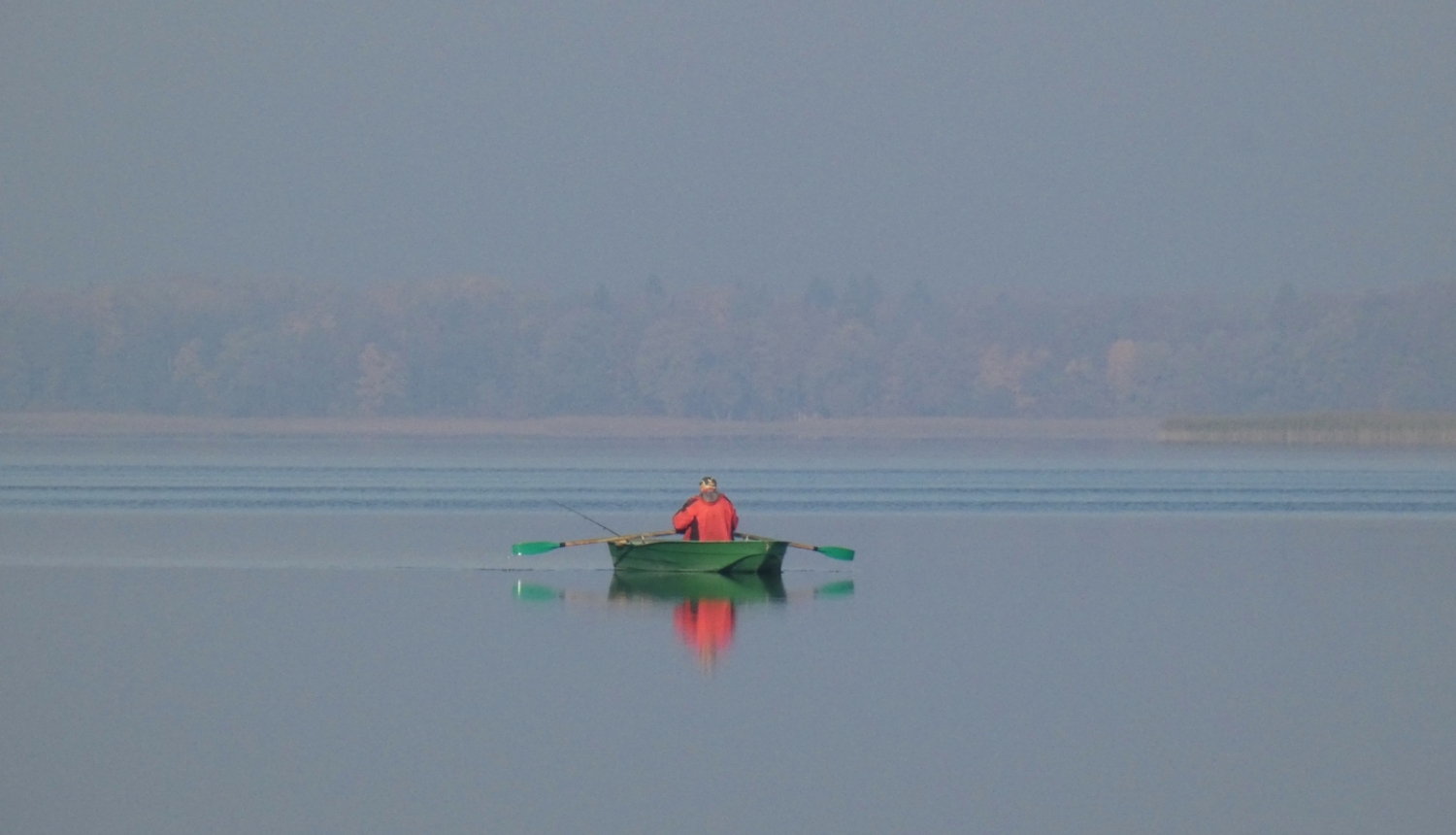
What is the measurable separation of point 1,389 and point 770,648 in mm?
131400

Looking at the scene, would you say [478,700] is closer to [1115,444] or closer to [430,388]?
[1115,444]

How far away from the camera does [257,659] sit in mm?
18438

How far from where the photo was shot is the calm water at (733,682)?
499 inches

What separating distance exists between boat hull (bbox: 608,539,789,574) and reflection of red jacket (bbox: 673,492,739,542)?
0.35 metres

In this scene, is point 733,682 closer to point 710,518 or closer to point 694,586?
point 694,586

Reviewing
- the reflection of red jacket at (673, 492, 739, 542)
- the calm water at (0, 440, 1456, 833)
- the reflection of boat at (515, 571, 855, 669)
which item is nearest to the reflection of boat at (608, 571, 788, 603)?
the reflection of boat at (515, 571, 855, 669)

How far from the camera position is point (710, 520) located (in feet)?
87.5

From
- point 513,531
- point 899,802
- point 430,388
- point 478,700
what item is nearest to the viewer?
point 899,802

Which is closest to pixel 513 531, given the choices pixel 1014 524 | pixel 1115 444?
pixel 1014 524

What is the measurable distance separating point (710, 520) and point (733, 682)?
9439 millimetres

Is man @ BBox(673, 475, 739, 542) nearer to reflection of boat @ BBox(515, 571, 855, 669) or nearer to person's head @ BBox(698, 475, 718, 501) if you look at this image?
person's head @ BBox(698, 475, 718, 501)

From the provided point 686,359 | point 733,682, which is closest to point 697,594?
point 733,682

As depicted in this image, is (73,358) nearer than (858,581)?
No

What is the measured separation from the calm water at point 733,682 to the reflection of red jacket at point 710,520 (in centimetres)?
79
